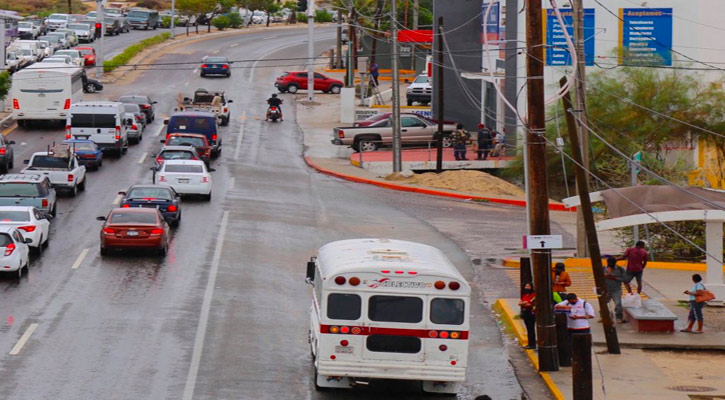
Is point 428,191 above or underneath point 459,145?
underneath

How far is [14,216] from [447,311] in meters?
16.1

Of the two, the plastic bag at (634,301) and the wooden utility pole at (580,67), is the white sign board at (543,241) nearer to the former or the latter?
the plastic bag at (634,301)

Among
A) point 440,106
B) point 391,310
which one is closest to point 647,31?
point 440,106

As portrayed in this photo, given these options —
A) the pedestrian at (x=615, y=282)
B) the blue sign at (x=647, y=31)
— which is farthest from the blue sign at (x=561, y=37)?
the pedestrian at (x=615, y=282)

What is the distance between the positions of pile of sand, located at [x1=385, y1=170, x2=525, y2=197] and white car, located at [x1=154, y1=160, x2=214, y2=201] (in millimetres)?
9929

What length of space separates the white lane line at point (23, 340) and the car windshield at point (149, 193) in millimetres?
11976

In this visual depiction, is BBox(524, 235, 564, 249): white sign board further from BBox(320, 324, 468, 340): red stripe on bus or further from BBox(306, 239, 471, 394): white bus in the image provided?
BBox(320, 324, 468, 340): red stripe on bus

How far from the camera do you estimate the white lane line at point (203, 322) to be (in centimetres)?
1969

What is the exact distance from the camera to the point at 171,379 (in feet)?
65.6

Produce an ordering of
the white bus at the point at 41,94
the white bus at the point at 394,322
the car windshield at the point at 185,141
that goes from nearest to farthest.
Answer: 1. the white bus at the point at 394,322
2. the car windshield at the point at 185,141
3. the white bus at the point at 41,94

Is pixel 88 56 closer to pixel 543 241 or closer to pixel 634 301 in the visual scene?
pixel 634 301

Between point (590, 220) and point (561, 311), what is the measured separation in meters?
1.86

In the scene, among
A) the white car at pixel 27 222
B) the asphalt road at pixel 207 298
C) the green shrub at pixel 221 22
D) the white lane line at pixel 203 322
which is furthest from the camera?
the green shrub at pixel 221 22

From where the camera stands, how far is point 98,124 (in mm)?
49062
